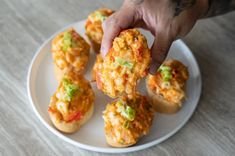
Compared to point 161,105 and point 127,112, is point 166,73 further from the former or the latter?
point 127,112

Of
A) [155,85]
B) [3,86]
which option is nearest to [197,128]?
[155,85]

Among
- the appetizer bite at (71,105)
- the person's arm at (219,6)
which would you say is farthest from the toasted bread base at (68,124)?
the person's arm at (219,6)

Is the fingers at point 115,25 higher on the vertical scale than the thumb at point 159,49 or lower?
higher

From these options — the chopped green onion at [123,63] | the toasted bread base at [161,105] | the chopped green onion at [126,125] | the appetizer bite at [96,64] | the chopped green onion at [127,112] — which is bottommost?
the toasted bread base at [161,105]

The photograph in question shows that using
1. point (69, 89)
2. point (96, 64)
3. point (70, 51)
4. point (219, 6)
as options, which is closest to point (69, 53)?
point (70, 51)

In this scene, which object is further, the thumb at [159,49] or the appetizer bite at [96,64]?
the appetizer bite at [96,64]

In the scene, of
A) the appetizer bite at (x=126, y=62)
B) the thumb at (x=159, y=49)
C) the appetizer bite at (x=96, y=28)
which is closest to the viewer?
the appetizer bite at (x=126, y=62)

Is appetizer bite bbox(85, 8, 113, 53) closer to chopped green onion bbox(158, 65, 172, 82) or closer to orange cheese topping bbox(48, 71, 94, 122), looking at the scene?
orange cheese topping bbox(48, 71, 94, 122)

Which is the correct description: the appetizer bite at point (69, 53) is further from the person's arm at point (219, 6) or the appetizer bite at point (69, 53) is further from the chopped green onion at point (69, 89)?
the person's arm at point (219, 6)
